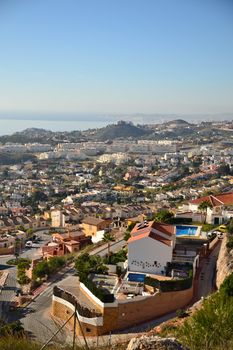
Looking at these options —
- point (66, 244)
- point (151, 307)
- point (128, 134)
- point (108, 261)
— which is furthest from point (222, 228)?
point (128, 134)

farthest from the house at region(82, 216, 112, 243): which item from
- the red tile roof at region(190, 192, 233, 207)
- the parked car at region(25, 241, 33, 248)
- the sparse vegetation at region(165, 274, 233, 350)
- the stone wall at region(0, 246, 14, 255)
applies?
the sparse vegetation at region(165, 274, 233, 350)

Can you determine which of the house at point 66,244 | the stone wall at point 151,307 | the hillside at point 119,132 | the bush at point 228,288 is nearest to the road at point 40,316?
the stone wall at point 151,307

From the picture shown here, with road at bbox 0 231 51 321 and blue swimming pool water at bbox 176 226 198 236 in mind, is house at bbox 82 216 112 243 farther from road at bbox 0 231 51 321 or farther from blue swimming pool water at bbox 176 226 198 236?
blue swimming pool water at bbox 176 226 198 236

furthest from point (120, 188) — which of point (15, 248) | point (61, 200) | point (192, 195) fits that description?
point (15, 248)

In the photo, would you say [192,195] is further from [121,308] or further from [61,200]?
[121,308]

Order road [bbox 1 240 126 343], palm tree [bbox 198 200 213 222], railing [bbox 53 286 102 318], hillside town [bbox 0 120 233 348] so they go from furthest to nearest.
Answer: palm tree [bbox 198 200 213 222]
hillside town [bbox 0 120 233 348]
railing [bbox 53 286 102 318]
road [bbox 1 240 126 343]

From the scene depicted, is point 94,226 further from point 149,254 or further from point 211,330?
point 211,330
